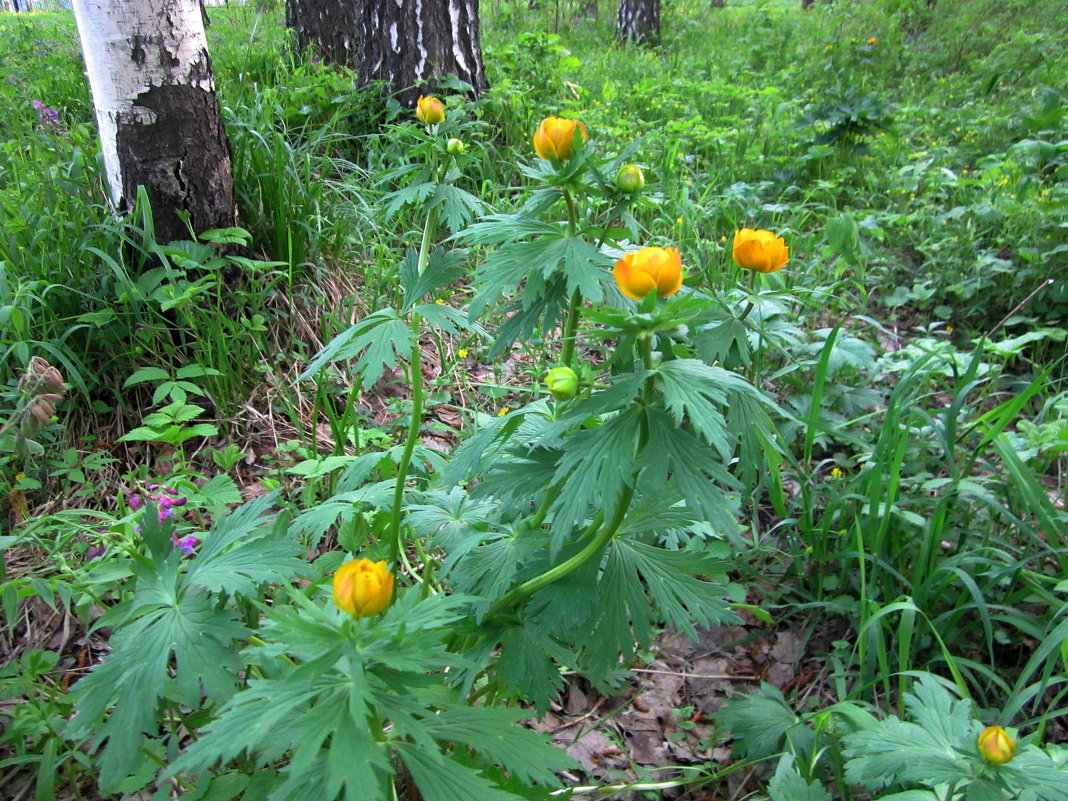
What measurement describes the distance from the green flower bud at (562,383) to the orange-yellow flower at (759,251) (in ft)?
1.05

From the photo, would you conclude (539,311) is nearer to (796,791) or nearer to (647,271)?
(647,271)

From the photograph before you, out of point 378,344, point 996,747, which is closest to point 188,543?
point 378,344

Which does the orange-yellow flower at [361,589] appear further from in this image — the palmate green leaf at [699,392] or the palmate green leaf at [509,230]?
the palmate green leaf at [509,230]

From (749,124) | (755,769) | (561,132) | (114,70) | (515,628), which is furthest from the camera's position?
(749,124)

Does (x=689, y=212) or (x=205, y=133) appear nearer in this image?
(x=205, y=133)

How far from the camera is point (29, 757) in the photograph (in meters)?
1.22

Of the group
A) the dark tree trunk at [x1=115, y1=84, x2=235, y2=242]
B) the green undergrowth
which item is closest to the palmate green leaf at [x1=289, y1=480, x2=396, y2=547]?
the green undergrowth

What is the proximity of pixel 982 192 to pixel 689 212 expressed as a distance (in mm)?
1481

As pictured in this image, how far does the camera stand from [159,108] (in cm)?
206

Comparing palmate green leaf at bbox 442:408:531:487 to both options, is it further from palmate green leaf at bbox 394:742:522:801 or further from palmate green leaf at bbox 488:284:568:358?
palmate green leaf at bbox 394:742:522:801

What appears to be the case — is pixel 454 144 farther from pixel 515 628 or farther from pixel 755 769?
pixel 755 769

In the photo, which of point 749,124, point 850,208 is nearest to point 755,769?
point 850,208

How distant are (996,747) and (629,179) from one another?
933 millimetres

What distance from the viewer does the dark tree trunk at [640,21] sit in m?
7.29
